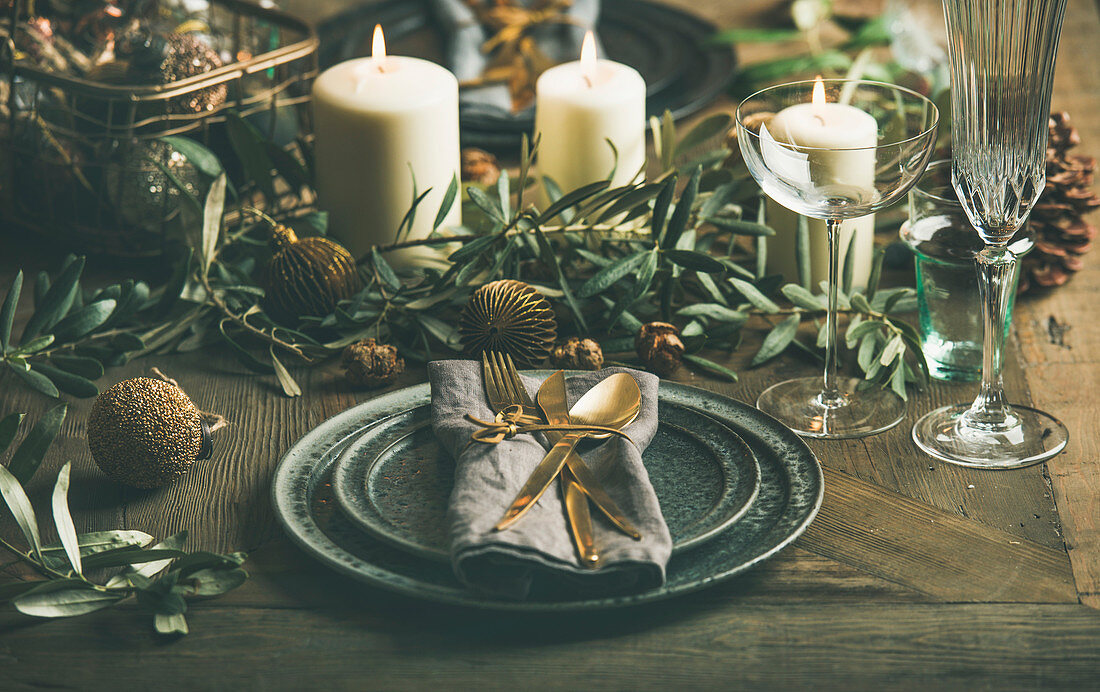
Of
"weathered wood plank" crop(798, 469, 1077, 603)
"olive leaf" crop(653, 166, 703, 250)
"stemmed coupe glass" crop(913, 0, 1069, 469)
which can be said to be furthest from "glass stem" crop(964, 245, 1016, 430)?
"olive leaf" crop(653, 166, 703, 250)

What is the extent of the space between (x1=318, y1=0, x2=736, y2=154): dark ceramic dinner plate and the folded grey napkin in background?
0.04 m

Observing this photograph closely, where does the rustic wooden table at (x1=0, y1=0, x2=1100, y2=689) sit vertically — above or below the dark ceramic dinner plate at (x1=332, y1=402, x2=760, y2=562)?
below

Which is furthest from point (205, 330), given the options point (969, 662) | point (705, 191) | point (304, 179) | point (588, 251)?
point (969, 662)

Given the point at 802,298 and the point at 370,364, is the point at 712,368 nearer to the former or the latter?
the point at 802,298

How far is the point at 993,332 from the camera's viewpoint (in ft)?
2.27

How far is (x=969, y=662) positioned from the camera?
501mm

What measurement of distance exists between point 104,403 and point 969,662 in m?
0.50

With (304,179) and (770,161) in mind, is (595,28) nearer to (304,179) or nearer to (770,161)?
(304,179)

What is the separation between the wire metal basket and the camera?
86 centimetres

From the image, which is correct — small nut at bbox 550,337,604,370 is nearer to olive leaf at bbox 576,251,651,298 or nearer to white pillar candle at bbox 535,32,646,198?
olive leaf at bbox 576,251,651,298

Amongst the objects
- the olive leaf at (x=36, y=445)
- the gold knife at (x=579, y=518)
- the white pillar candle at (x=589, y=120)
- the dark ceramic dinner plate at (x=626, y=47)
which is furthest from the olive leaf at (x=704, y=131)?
the olive leaf at (x=36, y=445)

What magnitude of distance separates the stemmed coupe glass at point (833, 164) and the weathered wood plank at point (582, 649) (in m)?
0.21

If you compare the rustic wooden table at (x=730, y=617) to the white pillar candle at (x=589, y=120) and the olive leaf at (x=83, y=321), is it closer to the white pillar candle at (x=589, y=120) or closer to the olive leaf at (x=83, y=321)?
the olive leaf at (x=83, y=321)

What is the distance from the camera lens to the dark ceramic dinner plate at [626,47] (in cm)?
116
